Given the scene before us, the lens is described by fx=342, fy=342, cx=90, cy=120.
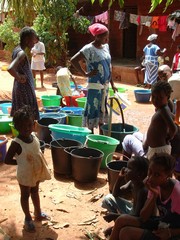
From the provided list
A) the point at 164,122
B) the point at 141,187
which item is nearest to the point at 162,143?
the point at 164,122

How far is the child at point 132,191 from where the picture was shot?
2.65 meters

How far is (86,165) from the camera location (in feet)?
13.2

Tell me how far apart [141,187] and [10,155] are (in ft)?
3.70

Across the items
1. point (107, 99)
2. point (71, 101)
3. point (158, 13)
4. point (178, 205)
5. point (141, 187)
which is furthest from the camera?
point (158, 13)

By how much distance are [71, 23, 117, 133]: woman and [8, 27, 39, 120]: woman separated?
2.19 feet

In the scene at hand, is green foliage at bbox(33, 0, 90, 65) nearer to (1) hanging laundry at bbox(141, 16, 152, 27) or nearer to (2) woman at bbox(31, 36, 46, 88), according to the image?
(2) woman at bbox(31, 36, 46, 88)

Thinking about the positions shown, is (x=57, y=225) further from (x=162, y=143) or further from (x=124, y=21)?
(x=124, y=21)

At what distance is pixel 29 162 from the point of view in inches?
117

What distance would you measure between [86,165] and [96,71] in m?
1.42

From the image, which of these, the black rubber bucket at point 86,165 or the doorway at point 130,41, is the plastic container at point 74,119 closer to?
the black rubber bucket at point 86,165

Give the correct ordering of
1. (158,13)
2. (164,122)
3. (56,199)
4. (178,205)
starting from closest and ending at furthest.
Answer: (178,205) → (164,122) → (56,199) → (158,13)

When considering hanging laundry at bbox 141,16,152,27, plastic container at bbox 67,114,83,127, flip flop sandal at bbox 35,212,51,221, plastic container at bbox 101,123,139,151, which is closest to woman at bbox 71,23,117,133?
plastic container at bbox 101,123,139,151

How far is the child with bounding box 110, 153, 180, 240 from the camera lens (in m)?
2.41

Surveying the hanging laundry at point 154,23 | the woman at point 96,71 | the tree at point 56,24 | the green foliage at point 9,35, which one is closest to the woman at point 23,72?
the woman at point 96,71
